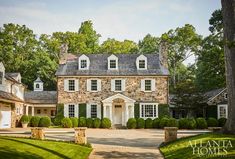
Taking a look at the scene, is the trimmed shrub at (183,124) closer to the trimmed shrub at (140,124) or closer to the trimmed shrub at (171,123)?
the trimmed shrub at (171,123)

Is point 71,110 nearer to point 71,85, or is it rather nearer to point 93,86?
point 71,85

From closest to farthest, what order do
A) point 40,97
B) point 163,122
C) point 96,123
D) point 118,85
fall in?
1. point 163,122
2. point 96,123
3. point 118,85
4. point 40,97

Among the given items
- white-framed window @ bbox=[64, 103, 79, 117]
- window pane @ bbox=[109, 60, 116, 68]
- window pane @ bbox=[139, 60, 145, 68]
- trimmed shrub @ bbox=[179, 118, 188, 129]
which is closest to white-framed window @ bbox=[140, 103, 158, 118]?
trimmed shrub @ bbox=[179, 118, 188, 129]

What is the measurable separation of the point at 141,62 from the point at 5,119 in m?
16.3

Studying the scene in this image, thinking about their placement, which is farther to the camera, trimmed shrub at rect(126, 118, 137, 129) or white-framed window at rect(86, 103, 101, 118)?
white-framed window at rect(86, 103, 101, 118)

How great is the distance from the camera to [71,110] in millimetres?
37344

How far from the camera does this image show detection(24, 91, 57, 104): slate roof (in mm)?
44944

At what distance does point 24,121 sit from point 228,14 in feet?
87.0

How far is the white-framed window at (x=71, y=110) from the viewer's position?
37094mm

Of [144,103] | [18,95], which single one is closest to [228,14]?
[144,103]

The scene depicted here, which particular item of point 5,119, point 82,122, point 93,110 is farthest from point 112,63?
point 5,119

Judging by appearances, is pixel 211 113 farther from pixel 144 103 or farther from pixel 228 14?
pixel 228 14

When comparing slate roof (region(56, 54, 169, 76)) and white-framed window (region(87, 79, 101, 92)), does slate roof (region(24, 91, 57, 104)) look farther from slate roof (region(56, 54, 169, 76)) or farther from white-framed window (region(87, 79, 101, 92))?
white-framed window (region(87, 79, 101, 92))

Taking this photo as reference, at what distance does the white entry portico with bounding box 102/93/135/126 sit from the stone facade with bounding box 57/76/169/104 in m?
1.10
